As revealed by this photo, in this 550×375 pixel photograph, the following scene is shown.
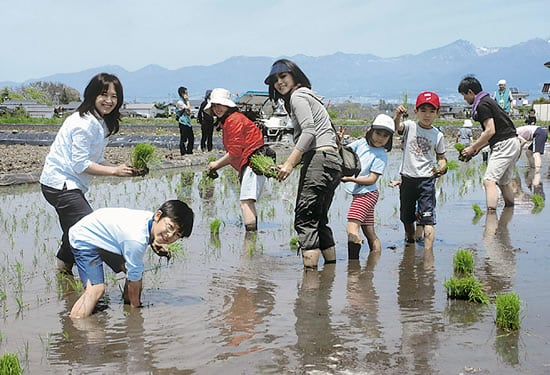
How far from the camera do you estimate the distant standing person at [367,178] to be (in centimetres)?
565

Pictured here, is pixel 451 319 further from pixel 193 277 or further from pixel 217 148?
pixel 217 148

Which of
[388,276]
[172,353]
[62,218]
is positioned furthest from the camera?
[388,276]

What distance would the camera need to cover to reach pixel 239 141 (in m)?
6.64

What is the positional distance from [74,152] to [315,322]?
6.34 feet

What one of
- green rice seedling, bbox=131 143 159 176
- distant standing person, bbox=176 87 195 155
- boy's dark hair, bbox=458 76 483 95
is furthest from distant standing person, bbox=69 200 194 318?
distant standing person, bbox=176 87 195 155

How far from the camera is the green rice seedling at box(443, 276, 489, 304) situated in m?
4.23

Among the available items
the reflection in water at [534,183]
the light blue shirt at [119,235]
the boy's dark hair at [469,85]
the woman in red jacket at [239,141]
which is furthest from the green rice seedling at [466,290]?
the reflection in water at [534,183]

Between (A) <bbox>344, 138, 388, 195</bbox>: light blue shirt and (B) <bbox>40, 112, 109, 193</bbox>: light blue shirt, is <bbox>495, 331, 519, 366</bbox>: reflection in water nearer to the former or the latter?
(A) <bbox>344, 138, 388, 195</bbox>: light blue shirt

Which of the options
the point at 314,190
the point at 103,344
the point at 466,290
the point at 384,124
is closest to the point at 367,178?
the point at 384,124

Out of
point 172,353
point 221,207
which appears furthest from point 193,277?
point 221,207

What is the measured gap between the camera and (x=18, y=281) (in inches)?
192

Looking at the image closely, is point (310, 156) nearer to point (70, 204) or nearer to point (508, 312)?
point (70, 204)

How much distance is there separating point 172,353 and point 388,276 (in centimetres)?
216

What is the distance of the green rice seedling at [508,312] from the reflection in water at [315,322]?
0.87 meters
